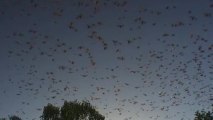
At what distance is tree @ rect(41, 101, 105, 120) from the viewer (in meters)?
70.5

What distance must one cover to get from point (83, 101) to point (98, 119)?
18.4 feet

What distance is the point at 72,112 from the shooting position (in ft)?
232

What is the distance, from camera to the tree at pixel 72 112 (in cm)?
7050

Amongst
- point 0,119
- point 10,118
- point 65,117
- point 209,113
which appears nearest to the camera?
point 209,113

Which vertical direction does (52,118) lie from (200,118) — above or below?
above

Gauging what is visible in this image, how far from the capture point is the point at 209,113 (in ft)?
170

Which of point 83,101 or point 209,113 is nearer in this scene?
point 209,113

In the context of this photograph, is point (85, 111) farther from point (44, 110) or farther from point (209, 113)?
point (209, 113)

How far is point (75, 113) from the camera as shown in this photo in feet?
232

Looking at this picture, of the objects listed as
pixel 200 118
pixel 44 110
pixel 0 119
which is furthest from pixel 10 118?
pixel 200 118

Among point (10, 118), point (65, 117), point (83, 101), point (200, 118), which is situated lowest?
point (200, 118)

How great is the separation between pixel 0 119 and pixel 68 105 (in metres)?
37.3

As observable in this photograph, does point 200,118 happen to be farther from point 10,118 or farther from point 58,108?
point 10,118

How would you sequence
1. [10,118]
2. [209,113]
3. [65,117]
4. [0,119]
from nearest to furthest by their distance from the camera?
1. [209,113]
2. [65,117]
3. [0,119]
4. [10,118]
